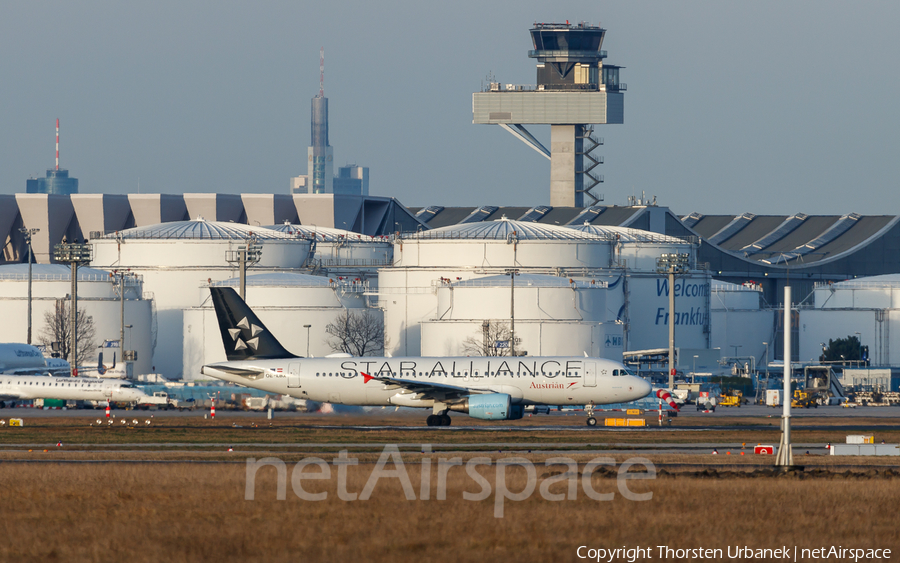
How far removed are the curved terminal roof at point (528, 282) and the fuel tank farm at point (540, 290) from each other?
0.11 m

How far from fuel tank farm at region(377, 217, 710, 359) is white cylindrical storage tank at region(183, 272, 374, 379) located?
7421mm

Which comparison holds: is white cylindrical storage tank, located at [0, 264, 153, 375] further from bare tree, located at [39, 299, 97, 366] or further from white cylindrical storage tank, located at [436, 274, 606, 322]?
white cylindrical storage tank, located at [436, 274, 606, 322]

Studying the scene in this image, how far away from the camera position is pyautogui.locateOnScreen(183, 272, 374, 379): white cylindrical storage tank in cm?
12156

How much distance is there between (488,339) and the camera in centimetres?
11450

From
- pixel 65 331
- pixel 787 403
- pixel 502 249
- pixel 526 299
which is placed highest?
pixel 502 249

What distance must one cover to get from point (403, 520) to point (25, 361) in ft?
287

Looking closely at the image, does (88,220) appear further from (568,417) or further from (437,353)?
(568,417)

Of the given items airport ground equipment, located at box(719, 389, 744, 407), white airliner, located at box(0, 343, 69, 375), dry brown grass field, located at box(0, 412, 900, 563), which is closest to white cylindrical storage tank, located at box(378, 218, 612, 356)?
airport ground equipment, located at box(719, 389, 744, 407)

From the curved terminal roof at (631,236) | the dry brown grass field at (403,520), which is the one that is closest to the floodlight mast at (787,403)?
the dry brown grass field at (403,520)

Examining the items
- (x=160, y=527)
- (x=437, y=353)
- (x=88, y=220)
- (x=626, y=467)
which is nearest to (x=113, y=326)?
(x=437, y=353)

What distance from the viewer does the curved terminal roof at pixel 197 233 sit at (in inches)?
5512

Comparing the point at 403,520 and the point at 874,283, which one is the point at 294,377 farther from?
the point at 874,283

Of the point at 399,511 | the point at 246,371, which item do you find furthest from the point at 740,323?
the point at 399,511

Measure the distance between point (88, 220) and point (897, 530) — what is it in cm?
16818
